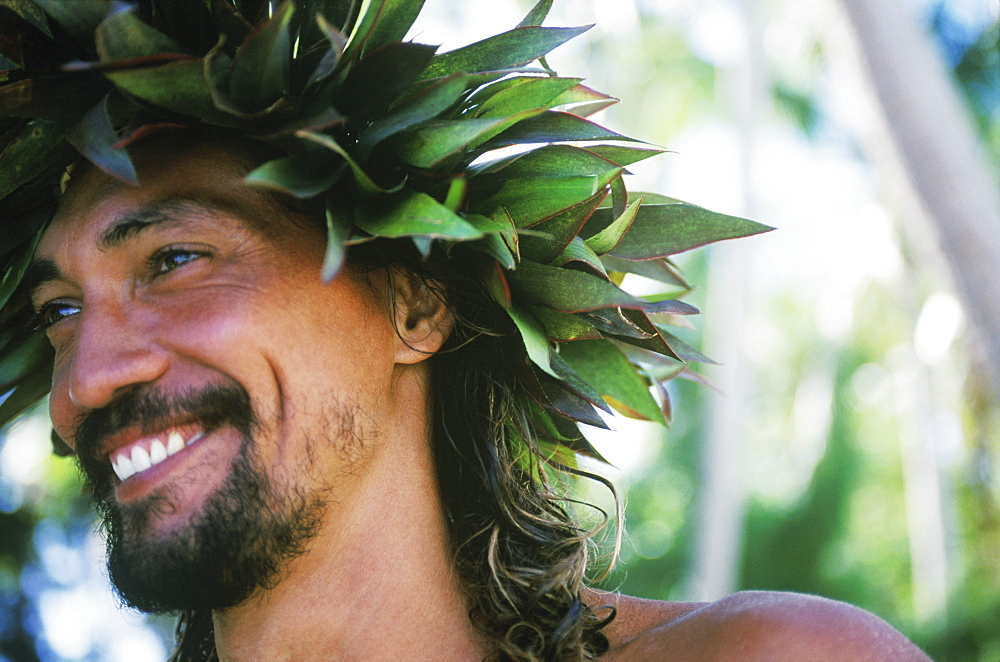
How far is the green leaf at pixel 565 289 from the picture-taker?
2484 millimetres

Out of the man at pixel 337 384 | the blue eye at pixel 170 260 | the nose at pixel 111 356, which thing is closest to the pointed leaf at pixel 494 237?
the man at pixel 337 384

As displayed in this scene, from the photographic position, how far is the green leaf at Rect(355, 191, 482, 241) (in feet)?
6.91

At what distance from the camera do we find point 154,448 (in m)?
2.42

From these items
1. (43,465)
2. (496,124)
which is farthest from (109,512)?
(43,465)

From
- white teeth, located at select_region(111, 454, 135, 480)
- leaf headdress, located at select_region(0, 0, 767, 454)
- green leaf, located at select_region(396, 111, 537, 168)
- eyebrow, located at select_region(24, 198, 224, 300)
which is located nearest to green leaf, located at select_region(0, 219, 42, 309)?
leaf headdress, located at select_region(0, 0, 767, 454)

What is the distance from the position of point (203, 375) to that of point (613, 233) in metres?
1.09

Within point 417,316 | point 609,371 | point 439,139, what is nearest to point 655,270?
point 609,371

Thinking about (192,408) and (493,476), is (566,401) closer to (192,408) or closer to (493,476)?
(493,476)

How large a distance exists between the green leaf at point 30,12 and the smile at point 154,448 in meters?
1.02

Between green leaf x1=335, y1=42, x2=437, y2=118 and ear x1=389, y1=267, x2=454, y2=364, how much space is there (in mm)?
508

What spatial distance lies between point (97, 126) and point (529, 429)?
146 centimetres

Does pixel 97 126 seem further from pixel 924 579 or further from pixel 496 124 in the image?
pixel 924 579

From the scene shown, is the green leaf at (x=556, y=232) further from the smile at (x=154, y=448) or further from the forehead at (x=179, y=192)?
the smile at (x=154, y=448)

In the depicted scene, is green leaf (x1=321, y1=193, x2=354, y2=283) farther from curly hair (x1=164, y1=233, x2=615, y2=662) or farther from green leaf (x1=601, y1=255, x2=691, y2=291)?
green leaf (x1=601, y1=255, x2=691, y2=291)
